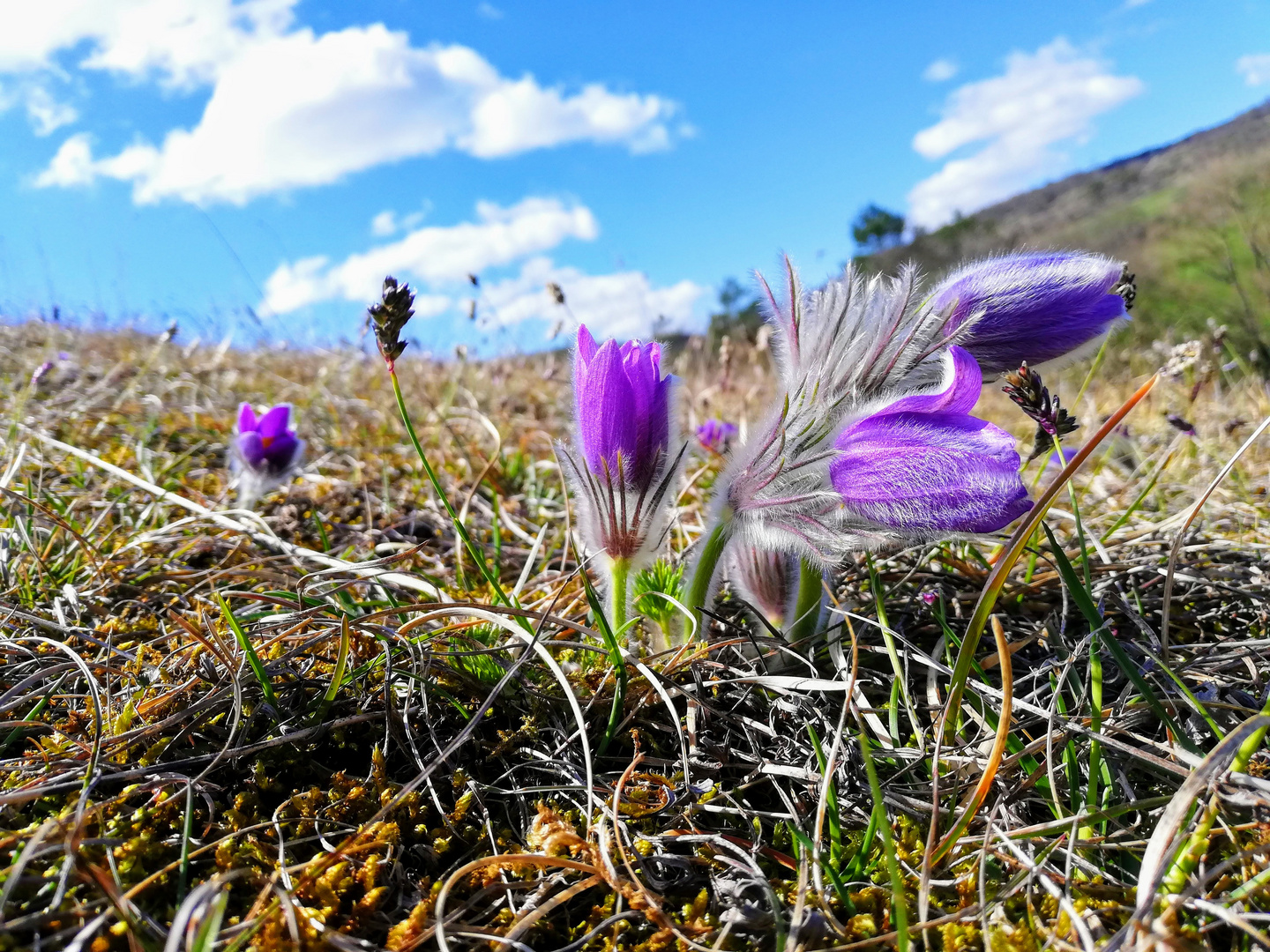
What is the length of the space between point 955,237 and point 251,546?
93.1ft

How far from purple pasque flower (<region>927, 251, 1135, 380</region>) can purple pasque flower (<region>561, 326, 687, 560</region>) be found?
0.51 m

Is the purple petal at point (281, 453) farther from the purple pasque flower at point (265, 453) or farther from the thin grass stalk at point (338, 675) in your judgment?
the thin grass stalk at point (338, 675)

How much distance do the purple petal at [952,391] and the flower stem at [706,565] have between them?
1.14 feet

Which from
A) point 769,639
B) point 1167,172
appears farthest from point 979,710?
point 1167,172

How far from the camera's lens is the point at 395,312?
1.30 metres

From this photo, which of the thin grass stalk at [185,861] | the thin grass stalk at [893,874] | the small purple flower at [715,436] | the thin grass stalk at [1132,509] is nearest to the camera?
the thin grass stalk at [893,874]

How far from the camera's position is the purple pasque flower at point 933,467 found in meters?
1.10

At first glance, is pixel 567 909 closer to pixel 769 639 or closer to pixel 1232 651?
pixel 769 639

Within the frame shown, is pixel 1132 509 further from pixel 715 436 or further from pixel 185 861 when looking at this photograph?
pixel 185 861

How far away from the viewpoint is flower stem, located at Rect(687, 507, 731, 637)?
139 centimetres

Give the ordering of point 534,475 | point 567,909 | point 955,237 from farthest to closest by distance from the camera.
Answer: point 955,237
point 534,475
point 567,909

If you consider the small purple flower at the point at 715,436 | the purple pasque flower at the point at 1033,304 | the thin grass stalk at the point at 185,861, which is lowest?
the thin grass stalk at the point at 185,861

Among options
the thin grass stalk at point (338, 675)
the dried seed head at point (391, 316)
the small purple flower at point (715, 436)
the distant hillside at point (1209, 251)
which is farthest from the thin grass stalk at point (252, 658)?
the distant hillside at point (1209, 251)

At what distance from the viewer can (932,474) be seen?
1.13 m
